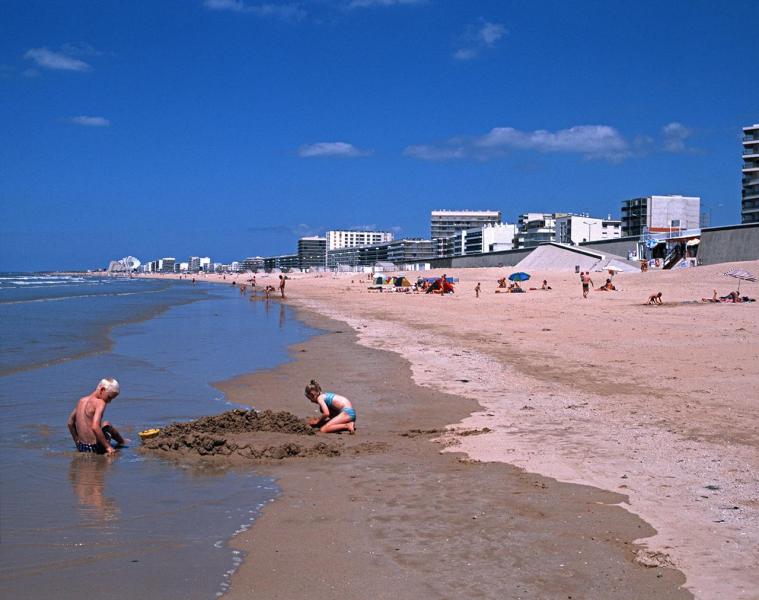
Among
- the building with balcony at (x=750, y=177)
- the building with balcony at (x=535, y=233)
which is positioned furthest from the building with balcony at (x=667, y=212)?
the building with balcony at (x=750, y=177)

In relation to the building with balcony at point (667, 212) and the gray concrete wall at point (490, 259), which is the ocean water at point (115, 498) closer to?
the gray concrete wall at point (490, 259)

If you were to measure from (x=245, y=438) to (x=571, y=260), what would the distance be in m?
66.2

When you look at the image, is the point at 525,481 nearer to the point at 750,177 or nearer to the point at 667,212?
the point at 750,177

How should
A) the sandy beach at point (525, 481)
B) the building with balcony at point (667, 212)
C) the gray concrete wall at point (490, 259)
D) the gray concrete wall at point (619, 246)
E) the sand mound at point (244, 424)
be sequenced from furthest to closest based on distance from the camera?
the building with balcony at point (667, 212), the gray concrete wall at point (490, 259), the gray concrete wall at point (619, 246), the sand mound at point (244, 424), the sandy beach at point (525, 481)

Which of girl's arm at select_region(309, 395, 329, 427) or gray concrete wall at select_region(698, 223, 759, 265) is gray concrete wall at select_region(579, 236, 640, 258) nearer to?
gray concrete wall at select_region(698, 223, 759, 265)

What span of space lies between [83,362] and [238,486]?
11.2 m

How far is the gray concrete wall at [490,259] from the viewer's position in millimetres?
92562

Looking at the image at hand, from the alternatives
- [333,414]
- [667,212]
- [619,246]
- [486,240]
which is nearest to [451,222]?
[486,240]

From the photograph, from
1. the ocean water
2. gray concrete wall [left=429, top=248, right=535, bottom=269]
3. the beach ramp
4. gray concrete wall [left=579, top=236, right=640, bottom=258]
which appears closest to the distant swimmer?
the ocean water

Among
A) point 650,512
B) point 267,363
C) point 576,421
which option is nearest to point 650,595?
point 650,512

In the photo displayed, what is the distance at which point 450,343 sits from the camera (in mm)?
19156

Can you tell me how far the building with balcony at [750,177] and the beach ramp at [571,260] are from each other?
21.2 meters

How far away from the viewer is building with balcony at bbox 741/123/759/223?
8056cm

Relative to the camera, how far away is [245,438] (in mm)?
8508
